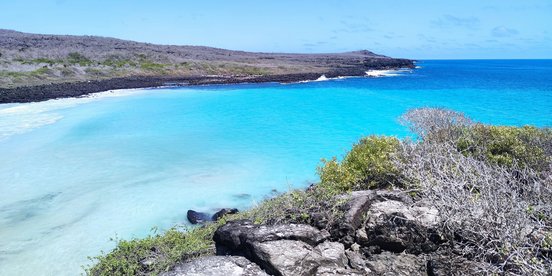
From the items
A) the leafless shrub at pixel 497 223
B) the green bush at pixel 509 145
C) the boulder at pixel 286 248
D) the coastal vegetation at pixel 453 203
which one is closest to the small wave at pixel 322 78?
the green bush at pixel 509 145

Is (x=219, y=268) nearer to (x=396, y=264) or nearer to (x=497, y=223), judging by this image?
(x=396, y=264)

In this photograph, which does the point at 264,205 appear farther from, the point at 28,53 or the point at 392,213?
the point at 28,53

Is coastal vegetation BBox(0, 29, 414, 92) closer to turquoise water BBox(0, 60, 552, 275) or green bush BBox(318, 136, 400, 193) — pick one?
turquoise water BBox(0, 60, 552, 275)

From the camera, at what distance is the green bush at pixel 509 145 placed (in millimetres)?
7957

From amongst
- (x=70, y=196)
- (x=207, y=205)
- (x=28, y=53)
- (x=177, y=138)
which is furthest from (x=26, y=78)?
(x=207, y=205)

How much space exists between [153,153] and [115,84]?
2920cm

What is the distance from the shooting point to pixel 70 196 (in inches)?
500

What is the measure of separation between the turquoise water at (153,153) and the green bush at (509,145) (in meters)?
6.14

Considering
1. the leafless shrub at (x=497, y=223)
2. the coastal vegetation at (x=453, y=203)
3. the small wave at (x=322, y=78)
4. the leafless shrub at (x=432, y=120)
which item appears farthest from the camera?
the small wave at (x=322, y=78)

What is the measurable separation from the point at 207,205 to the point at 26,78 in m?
36.9

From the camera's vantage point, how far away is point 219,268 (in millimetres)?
4848

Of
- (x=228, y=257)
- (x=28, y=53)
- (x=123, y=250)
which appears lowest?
(x=123, y=250)

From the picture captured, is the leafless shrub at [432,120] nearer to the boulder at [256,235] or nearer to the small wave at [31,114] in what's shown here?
Answer: the boulder at [256,235]

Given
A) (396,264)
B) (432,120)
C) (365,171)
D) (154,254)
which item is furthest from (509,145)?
(154,254)
